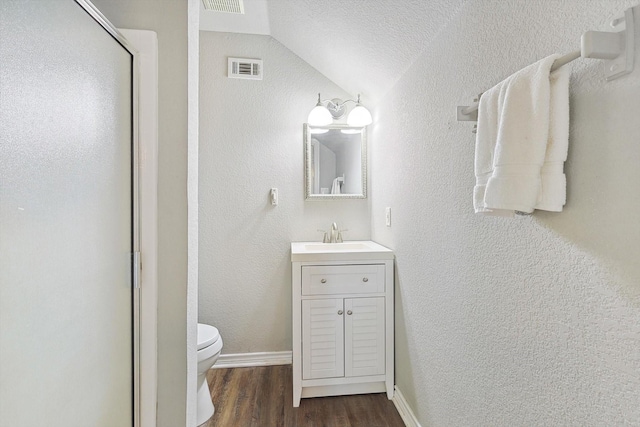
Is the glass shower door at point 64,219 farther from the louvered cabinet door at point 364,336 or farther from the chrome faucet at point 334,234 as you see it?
the chrome faucet at point 334,234

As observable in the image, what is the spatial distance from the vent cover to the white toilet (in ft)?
6.00

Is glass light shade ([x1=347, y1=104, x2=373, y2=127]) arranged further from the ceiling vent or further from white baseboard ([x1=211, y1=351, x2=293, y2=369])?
white baseboard ([x1=211, y1=351, x2=293, y2=369])

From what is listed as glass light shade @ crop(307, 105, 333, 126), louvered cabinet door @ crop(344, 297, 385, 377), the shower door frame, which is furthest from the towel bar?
glass light shade @ crop(307, 105, 333, 126)

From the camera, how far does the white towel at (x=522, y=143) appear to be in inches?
27.8

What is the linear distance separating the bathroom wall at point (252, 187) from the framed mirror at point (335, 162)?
3.1 inches

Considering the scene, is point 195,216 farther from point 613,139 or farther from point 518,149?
point 613,139

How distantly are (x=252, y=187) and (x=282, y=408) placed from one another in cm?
149

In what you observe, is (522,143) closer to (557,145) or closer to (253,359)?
(557,145)

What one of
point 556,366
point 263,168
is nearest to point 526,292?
point 556,366

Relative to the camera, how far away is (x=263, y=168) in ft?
7.91

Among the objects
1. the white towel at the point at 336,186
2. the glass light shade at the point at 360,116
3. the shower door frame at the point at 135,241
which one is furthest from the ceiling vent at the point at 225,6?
the white towel at the point at 336,186

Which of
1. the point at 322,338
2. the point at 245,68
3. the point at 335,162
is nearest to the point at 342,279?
the point at 322,338

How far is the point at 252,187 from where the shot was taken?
2.40 metres

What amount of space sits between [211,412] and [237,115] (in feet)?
6.47
